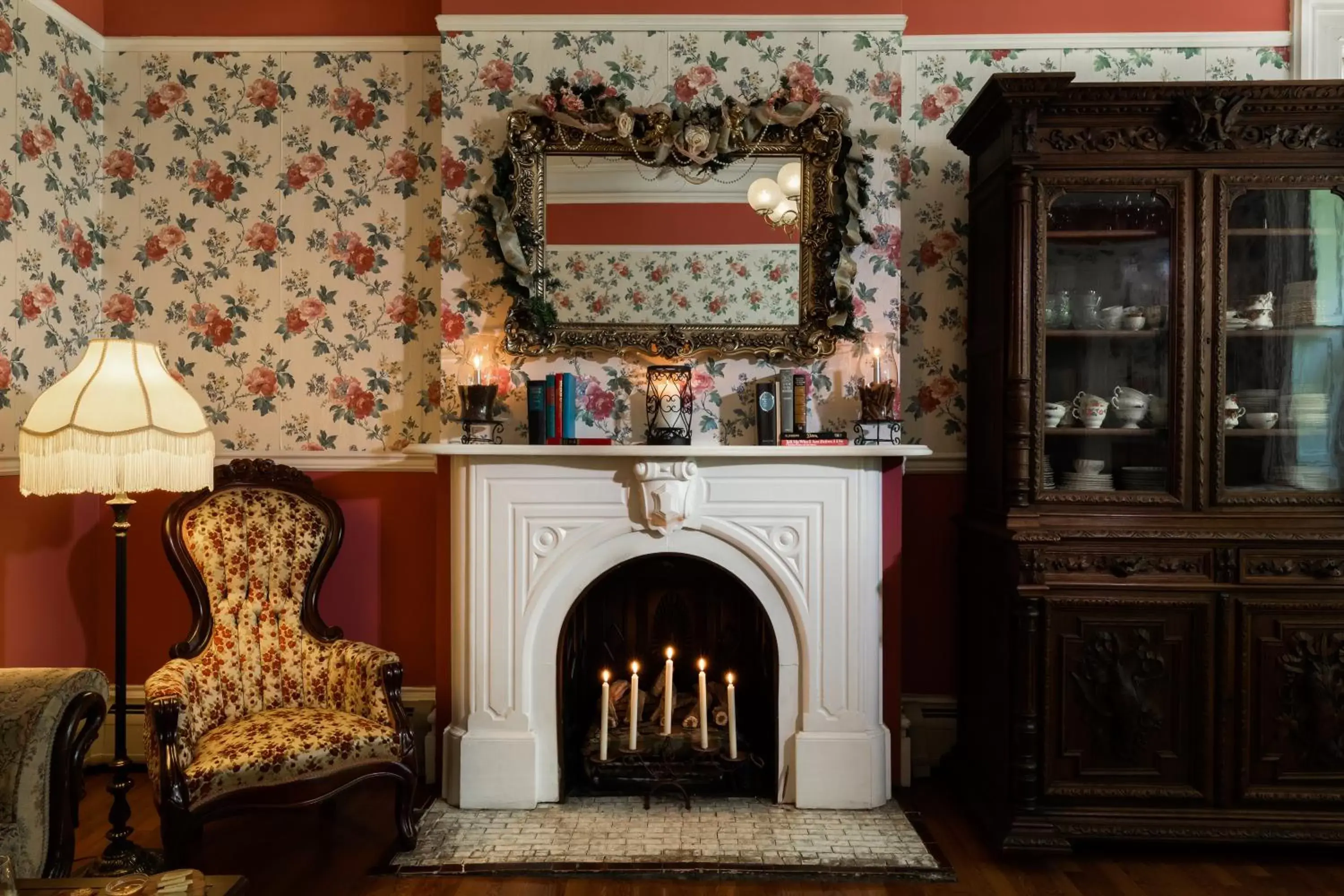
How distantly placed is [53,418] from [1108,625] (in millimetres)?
Answer: 3069

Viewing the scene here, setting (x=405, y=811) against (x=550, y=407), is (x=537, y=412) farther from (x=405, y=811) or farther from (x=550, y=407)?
(x=405, y=811)

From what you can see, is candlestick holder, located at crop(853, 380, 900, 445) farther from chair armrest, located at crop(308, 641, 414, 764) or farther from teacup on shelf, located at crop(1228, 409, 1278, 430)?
chair armrest, located at crop(308, 641, 414, 764)

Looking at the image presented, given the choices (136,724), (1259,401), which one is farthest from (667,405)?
(136,724)

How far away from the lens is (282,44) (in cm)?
329

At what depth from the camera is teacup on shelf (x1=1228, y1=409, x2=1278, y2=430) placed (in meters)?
2.73

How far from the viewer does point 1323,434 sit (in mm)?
2748

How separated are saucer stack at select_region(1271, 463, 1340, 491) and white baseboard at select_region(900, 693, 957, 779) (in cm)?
134

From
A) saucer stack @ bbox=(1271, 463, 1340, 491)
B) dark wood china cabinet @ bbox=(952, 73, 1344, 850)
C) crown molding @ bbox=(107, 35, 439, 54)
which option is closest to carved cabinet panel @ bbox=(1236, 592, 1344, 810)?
dark wood china cabinet @ bbox=(952, 73, 1344, 850)

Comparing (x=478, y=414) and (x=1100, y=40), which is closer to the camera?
(x=478, y=414)

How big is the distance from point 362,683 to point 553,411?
3.53ft

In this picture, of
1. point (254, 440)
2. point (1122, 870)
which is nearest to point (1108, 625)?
point (1122, 870)

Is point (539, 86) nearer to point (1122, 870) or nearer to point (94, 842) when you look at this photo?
point (94, 842)

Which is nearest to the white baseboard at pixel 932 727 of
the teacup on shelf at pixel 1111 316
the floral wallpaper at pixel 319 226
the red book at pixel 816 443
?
the floral wallpaper at pixel 319 226

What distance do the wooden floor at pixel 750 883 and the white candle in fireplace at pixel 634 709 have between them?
1.73 ft
